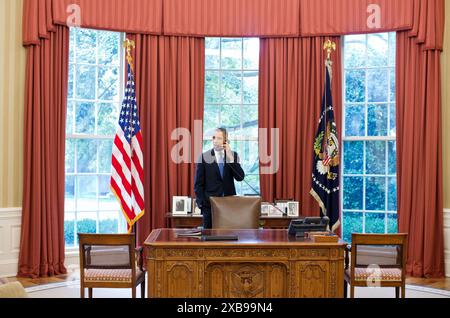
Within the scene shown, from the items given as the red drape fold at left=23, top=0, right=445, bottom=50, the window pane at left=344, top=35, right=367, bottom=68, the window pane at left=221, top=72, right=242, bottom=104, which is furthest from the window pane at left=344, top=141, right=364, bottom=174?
the window pane at left=221, top=72, right=242, bottom=104

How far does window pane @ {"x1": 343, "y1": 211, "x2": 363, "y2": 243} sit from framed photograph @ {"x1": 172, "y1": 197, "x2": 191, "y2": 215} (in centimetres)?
200

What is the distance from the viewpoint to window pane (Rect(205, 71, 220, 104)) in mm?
7562

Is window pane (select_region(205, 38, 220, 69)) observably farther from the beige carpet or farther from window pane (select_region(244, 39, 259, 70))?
the beige carpet

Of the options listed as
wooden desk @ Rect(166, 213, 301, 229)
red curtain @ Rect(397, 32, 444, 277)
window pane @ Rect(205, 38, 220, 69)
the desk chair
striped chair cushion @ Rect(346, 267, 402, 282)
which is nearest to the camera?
striped chair cushion @ Rect(346, 267, 402, 282)

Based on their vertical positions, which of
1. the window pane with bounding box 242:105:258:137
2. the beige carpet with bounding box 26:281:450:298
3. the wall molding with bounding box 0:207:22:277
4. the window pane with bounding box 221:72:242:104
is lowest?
the beige carpet with bounding box 26:281:450:298

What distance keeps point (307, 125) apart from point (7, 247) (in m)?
3.68

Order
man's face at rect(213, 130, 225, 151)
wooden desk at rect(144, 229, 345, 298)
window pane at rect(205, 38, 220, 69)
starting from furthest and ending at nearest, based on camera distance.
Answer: window pane at rect(205, 38, 220, 69) < man's face at rect(213, 130, 225, 151) < wooden desk at rect(144, 229, 345, 298)

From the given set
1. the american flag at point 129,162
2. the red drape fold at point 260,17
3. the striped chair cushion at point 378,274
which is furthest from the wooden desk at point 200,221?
the red drape fold at point 260,17

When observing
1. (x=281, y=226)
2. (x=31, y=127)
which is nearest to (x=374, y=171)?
(x=281, y=226)

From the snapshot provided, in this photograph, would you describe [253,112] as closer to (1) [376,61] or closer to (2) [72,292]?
(1) [376,61]

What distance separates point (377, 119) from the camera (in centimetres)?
740

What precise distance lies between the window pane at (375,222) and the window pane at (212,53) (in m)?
2.64

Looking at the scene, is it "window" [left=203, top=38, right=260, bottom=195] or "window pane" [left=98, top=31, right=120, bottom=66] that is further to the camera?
"window" [left=203, top=38, right=260, bottom=195]

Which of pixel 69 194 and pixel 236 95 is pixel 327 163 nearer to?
pixel 236 95
